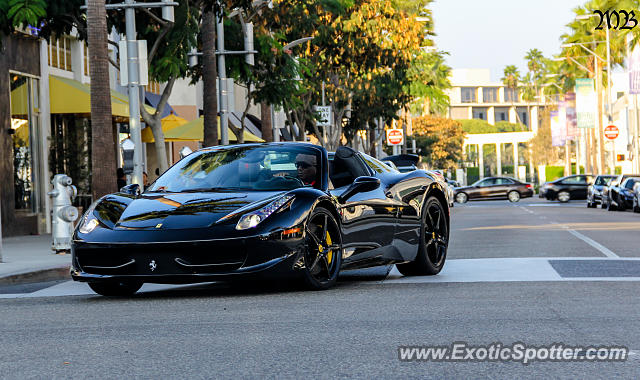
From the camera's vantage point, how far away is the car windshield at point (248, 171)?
1028 centimetres

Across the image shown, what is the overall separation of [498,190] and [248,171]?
174ft

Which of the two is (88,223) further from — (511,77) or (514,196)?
(511,77)

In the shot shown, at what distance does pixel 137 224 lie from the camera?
31.0 ft

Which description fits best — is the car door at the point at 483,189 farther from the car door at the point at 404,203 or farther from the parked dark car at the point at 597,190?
the car door at the point at 404,203

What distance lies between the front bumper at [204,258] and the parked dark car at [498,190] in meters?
53.1

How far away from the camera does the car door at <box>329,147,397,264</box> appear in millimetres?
10398

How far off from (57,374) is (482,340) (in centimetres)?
246

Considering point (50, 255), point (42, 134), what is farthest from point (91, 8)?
point (42, 134)

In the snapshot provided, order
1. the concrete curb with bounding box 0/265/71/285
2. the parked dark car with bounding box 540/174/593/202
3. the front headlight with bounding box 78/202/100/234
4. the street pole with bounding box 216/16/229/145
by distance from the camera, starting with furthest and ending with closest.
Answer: the parked dark car with bounding box 540/174/593/202, the street pole with bounding box 216/16/229/145, the concrete curb with bounding box 0/265/71/285, the front headlight with bounding box 78/202/100/234

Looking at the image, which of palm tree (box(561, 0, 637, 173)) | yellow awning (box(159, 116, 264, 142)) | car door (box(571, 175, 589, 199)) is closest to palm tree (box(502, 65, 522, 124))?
palm tree (box(561, 0, 637, 173))

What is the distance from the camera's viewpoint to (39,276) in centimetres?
1376

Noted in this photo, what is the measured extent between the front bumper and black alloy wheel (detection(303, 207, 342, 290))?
10.2 inches

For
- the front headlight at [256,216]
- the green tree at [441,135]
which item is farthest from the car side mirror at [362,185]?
the green tree at [441,135]

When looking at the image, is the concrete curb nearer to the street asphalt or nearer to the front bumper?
the street asphalt
